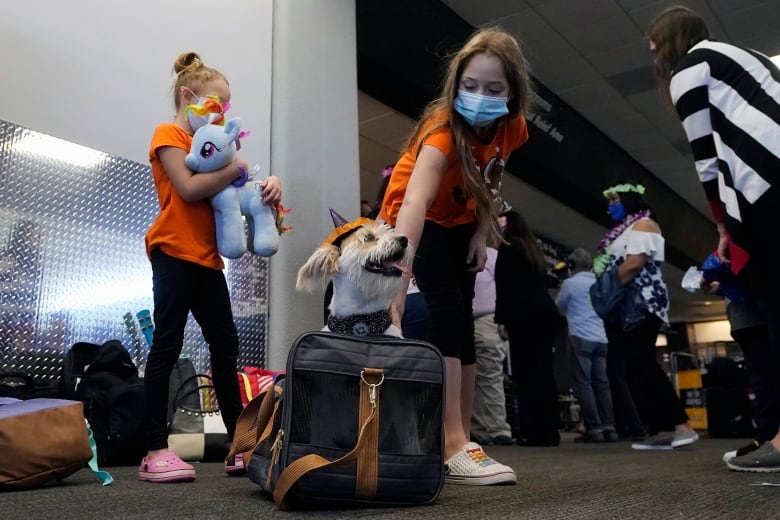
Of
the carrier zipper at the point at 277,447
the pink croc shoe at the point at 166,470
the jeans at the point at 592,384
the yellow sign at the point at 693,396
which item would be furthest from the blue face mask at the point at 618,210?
the yellow sign at the point at 693,396

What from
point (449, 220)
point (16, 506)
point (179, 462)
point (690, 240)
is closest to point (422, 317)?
point (449, 220)

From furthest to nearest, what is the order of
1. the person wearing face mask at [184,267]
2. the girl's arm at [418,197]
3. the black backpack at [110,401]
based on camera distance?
1. the black backpack at [110,401]
2. the person wearing face mask at [184,267]
3. the girl's arm at [418,197]

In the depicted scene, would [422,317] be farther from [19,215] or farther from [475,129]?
[19,215]

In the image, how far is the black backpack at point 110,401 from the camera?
7.64ft

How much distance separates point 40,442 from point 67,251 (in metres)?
1.35

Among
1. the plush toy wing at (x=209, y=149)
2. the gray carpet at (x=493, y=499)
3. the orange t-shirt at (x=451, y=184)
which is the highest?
the plush toy wing at (x=209, y=149)

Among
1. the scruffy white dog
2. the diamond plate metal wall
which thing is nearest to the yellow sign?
the diamond plate metal wall

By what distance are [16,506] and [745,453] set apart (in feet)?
6.57

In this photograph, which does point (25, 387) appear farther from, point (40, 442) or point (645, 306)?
point (645, 306)

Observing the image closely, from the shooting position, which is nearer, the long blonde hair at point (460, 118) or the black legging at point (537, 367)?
the long blonde hair at point (460, 118)

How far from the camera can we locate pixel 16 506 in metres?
1.31

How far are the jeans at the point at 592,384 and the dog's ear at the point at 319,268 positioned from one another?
141 inches

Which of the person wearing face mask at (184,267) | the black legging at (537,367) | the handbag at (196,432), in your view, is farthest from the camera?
the black legging at (537,367)

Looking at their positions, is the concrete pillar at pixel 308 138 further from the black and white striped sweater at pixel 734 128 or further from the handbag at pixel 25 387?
the black and white striped sweater at pixel 734 128
